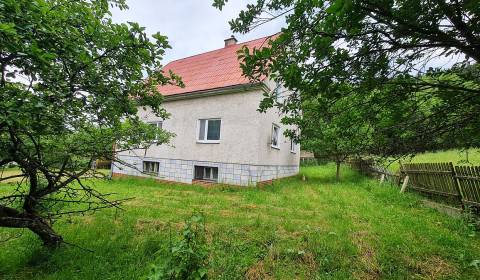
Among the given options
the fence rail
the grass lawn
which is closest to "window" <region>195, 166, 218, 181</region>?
the grass lawn

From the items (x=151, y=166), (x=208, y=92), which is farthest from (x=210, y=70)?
(x=151, y=166)

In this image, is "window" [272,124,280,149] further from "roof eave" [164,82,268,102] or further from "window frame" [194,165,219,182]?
"window frame" [194,165,219,182]

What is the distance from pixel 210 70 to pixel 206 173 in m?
5.80

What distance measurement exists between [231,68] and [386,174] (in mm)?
8857

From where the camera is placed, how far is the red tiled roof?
12180mm

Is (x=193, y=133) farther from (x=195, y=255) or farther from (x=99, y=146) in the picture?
(x=195, y=255)

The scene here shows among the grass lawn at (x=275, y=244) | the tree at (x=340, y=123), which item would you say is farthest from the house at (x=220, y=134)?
the tree at (x=340, y=123)

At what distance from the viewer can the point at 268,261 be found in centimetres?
396

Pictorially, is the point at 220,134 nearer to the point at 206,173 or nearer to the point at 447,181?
the point at 206,173

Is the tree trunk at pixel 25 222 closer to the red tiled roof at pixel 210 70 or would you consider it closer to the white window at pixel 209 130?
the white window at pixel 209 130

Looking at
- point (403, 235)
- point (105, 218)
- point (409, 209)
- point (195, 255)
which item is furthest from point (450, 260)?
point (105, 218)

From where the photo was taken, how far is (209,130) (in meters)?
12.1

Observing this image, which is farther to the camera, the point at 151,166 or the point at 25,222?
the point at 151,166

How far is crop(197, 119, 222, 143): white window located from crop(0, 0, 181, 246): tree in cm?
758
